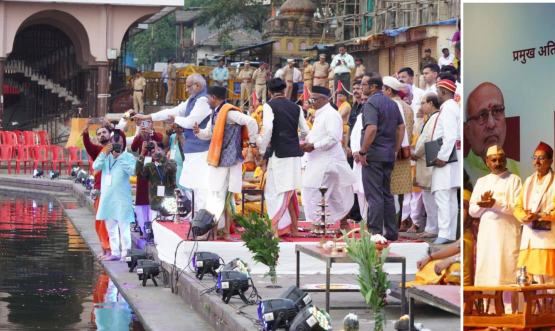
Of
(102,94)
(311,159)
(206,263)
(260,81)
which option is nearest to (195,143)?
(311,159)

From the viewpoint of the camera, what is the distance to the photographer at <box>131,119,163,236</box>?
1321 cm

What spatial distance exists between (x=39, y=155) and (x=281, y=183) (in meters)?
22.1

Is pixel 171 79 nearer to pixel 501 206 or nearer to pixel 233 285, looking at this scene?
pixel 233 285

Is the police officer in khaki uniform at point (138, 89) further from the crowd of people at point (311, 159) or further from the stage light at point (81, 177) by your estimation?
the crowd of people at point (311, 159)

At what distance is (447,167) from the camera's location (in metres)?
11.0

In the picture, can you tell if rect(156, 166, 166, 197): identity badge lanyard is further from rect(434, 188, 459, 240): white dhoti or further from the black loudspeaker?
rect(434, 188, 459, 240): white dhoti

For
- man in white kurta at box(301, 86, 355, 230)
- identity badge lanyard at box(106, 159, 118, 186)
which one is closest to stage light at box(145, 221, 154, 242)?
identity badge lanyard at box(106, 159, 118, 186)

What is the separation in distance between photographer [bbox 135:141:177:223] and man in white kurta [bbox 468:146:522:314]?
7.24 meters

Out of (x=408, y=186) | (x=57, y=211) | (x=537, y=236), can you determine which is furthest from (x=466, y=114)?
(x=57, y=211)

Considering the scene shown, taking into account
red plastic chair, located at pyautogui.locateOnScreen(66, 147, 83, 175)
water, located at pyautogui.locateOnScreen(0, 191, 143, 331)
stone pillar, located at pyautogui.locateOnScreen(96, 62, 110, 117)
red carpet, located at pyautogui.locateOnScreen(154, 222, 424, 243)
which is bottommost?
water, located at pyautogui.locateOnScreen(0, 191, 143, 331)

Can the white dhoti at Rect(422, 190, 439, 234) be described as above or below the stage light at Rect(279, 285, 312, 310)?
above

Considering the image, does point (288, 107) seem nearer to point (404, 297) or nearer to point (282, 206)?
point (282, 206)

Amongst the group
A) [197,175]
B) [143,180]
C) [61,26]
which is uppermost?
[61,26]

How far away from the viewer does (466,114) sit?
17.5 ft
